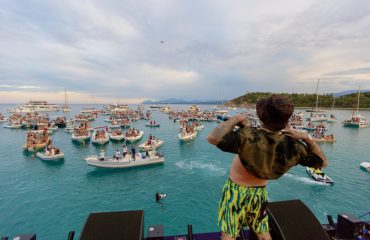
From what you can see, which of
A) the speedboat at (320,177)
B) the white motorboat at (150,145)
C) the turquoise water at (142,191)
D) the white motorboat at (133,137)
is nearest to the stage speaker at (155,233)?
the turquoise water at (142,191)

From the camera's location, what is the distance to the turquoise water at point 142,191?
11.7 metres

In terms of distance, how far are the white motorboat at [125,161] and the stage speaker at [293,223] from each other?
17810 millimetres

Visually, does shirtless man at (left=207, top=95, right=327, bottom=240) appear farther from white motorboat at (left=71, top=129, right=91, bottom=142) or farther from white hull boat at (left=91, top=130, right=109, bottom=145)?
white motorboat at (left=71, top=129, right=91, bottom=142)

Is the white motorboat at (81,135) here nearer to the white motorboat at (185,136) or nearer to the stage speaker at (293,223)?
the white motorboat at (185,136)

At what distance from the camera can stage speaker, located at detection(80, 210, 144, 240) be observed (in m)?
3.35

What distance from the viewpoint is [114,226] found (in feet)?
11.6

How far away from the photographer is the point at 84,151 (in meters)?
27.5

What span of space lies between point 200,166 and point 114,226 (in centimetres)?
1837

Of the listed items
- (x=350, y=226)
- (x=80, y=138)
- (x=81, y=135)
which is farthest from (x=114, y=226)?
(x=81, y=135)

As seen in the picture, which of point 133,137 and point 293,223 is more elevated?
point 293,223

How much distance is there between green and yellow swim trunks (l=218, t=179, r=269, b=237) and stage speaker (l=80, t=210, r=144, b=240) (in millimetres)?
1841

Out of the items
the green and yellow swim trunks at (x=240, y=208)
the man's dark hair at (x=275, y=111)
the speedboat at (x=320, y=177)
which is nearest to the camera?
the man's dark hair at (x=275, y=111)

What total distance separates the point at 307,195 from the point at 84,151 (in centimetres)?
2761

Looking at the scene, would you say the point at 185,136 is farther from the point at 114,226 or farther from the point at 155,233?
the point at 114,226
